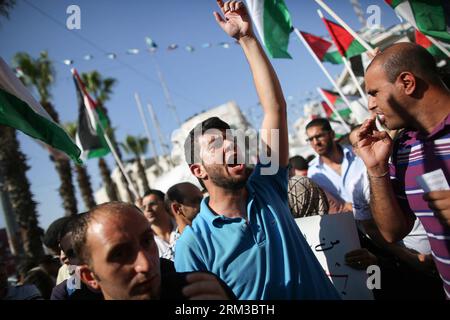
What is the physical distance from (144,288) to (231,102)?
73.7ft

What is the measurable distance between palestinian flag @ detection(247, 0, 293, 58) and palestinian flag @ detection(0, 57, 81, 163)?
2.70 metres

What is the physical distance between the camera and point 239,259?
5.67 ft

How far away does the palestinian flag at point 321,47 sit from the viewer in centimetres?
704

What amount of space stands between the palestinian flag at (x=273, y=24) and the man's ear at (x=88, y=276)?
3774 mm

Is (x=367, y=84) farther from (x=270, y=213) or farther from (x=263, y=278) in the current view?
(x=263, y=278)

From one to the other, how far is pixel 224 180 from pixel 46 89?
54.2ft

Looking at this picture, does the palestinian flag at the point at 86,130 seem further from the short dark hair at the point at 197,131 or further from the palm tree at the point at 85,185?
the palm tree at the point at 85,185

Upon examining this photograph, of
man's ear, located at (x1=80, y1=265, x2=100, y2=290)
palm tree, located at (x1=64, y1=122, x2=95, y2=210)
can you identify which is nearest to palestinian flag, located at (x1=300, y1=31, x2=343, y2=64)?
man's ear, located at (x1=80, y1=265, x2=100, y2=290)

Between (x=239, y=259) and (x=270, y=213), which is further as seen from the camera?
(x=270, y=213)

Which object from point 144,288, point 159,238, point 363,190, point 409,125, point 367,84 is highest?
point 367,84

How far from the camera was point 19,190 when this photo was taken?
1148 centimetres

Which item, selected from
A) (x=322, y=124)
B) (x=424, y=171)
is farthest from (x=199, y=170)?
(x=322, y=124)

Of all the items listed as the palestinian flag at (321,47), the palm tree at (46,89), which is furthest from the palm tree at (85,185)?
the palestinian flag at (321,47)
